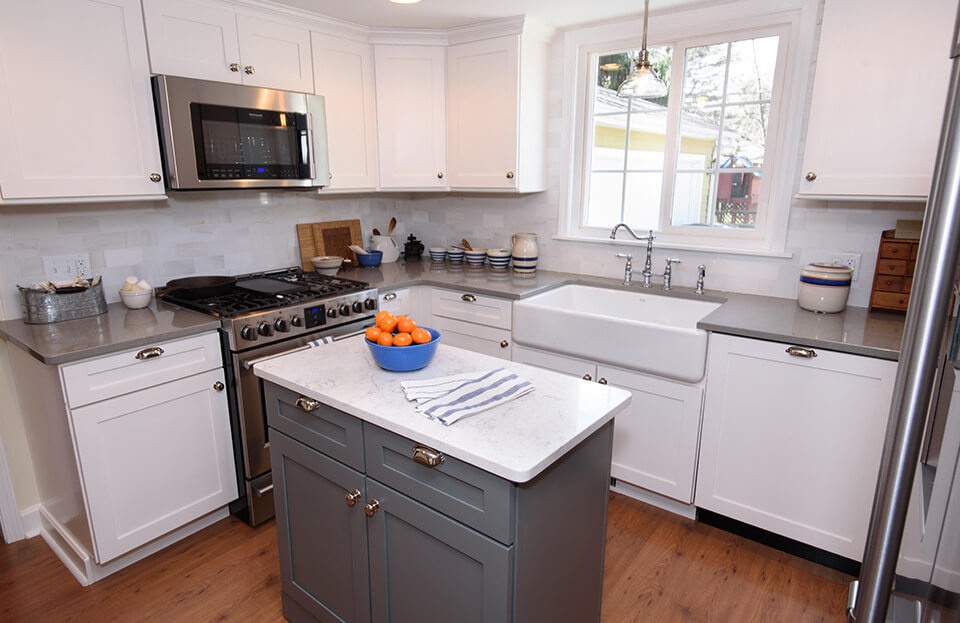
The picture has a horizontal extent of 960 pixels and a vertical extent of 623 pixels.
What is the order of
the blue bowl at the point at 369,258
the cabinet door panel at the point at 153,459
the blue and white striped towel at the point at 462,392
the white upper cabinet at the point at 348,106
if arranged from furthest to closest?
the blue bowl at the point at 369,258
the white upper cabinet at the point at 348,106
the cabinet door panel at the point at 153,459
the blue and white striped towel at the point at 462,392

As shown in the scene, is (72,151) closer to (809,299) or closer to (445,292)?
(445,292)

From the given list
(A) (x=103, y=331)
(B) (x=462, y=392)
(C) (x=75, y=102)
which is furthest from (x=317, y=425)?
(C) (x=75, y=102)

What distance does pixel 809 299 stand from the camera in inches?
92.4

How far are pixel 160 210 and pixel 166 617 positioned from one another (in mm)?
1826

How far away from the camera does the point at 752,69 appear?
2613 mm

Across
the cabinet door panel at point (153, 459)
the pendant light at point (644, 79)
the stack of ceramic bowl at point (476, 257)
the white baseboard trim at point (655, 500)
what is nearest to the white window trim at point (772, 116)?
the stack of ceramic bowl at point (476, 257)

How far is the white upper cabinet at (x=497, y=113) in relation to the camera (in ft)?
9.77

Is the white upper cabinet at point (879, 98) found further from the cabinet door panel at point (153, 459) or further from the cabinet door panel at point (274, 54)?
the cabinet door panel at point (153, 459)

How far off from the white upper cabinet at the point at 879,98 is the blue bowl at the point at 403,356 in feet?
5.82

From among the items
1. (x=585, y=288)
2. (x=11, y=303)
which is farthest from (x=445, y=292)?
(x=11, y=303)

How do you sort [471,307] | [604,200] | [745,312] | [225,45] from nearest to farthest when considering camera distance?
1. [745,312]
2. [225,45]
3. [471,307]
4. [604,200]

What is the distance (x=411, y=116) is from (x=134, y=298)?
182 cm

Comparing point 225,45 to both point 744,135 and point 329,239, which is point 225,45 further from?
point 744,135

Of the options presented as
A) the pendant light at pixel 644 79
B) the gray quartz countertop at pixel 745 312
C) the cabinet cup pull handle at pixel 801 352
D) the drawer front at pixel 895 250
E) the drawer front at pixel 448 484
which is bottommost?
the drawer front at pixel 448 484
